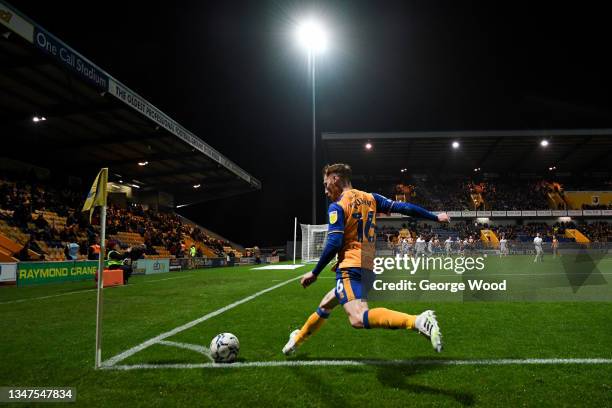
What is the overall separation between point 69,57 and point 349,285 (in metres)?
15.7

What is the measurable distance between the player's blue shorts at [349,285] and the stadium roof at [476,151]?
39067 mm

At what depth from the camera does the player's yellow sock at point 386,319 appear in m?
3.56

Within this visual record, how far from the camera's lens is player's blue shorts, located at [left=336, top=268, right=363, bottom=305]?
387cm

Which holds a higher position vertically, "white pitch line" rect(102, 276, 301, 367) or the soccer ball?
the soccer ball

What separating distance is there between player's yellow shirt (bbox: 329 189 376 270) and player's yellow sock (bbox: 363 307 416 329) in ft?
1.58

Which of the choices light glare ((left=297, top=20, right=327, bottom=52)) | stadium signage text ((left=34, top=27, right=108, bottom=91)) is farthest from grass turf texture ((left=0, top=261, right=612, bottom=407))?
light glare ((left=297, top=20, right=327, bottom=52))

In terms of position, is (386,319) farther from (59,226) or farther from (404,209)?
(59,226)

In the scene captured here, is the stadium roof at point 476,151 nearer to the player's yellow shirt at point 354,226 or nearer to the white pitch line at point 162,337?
the white pitch line at point 162,337

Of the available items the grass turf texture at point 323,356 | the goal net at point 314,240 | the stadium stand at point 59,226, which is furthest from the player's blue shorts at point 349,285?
the goal net at point 314,240

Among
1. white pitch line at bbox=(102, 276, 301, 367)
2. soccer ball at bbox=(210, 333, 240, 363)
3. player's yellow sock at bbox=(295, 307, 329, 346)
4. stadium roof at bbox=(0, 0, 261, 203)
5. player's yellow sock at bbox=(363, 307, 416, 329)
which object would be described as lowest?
white pitch line at bbox=(102, 276, 301, 367)

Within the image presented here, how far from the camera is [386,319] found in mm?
3625

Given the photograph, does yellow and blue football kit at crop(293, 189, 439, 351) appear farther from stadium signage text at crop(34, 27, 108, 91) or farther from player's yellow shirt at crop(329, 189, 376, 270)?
stadium signage text at crop(34, 27, 108, 91)

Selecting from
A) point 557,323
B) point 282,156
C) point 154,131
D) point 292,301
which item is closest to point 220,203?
point 282,156

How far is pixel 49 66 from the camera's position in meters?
15.9
